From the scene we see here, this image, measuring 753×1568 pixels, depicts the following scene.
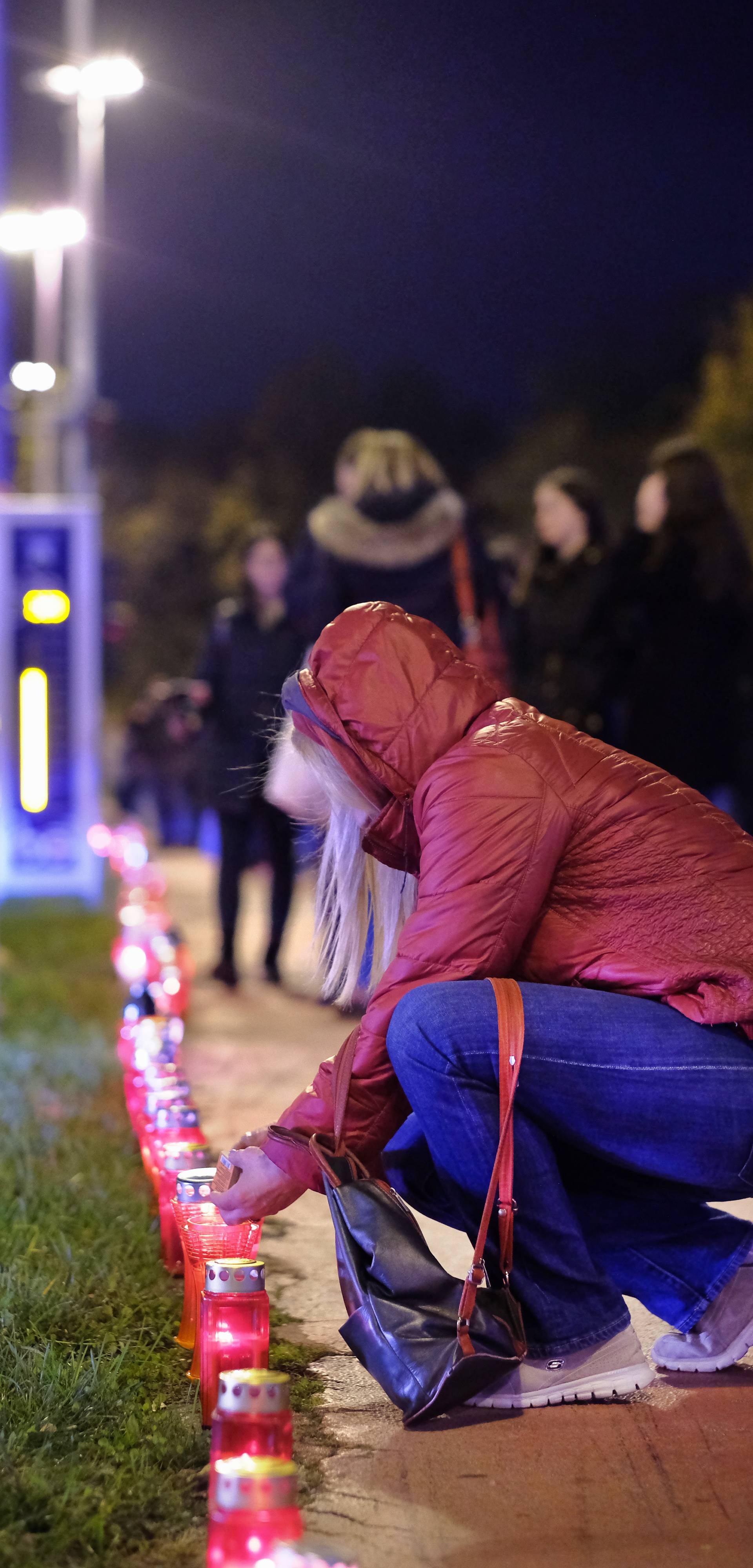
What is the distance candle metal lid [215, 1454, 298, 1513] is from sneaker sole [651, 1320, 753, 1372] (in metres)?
1.17

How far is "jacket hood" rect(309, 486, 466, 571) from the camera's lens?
6.57 m

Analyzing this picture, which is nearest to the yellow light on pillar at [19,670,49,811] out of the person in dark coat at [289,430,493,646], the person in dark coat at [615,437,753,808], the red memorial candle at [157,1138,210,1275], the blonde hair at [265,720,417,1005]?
the person in dark coat at [289,430,493,646]

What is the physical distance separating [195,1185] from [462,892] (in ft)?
2.85

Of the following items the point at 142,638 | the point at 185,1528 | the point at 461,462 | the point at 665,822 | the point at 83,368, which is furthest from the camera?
the point at 461,462

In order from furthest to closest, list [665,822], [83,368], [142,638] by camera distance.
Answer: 1. [142,638]
2. [83,368]
3. [665,822]

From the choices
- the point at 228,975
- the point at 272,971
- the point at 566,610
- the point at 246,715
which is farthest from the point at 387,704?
the point at 272,971

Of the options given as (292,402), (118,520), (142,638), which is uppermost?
(292,402)

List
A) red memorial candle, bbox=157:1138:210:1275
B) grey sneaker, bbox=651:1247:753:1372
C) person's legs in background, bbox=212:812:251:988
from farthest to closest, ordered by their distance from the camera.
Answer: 1. person's legs in background, bbox=212:812:251:988
2. red memorial candle, bbox=157:1138:210:1275
3. grey sneaker, bbox=651:1247:753:1372

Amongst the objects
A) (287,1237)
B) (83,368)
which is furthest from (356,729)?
(83,368)

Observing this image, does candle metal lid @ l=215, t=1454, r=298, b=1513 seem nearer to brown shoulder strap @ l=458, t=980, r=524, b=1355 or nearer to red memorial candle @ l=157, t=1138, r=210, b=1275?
brown shoulder strap @ l=458, t=980, r=524, b=1355

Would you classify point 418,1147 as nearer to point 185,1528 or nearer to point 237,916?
point 185,1528

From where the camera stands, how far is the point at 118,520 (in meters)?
51.6

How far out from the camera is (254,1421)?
2332 millimetres

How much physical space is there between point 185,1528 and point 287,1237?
5.30ft
